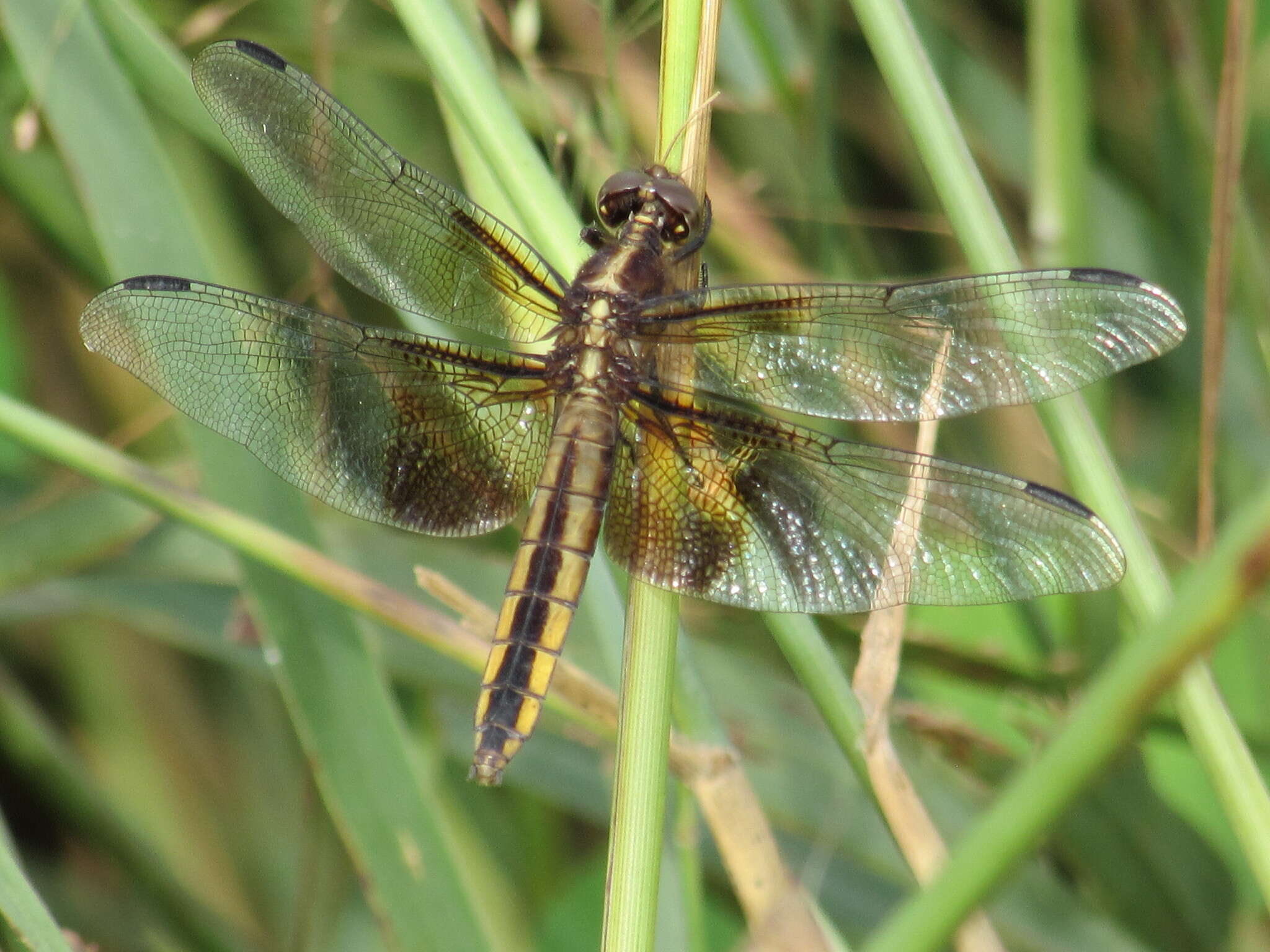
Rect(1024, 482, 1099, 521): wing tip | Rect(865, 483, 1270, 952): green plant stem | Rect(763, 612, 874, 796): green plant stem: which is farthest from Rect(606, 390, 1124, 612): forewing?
Rect(865, 483, 1270, 952): green plant stem

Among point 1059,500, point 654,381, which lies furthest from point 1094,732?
point 654,381

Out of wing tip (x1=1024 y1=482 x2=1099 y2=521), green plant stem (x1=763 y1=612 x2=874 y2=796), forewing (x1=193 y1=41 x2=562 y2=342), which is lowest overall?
green plant stem (x1=763 y1=612 x2=874 y2=796)

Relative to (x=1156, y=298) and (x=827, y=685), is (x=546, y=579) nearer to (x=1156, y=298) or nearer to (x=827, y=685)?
(x=827, y=685)

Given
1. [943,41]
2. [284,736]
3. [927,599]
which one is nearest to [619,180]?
[927,599]

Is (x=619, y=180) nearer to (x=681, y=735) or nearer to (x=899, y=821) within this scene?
(x=681, y=735)

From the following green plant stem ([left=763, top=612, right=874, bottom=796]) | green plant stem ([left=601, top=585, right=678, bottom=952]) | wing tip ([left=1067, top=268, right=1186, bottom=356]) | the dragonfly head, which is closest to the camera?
green plant stem ([left=601, top=585, right=678, bottom=952])

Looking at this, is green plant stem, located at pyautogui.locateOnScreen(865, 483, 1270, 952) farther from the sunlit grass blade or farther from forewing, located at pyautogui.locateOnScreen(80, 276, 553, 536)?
forewing, located at pyautogui.locateOnScreen(80, 276, 553, 536)

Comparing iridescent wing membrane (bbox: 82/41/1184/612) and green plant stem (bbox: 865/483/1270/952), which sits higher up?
iridescent wing membrane (bbox: 82/41/1184/612)

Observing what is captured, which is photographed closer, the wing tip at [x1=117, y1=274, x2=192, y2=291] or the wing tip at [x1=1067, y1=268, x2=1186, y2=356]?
the wing tip at [x1=1067, y1=268, x2=1186, y2=356]
